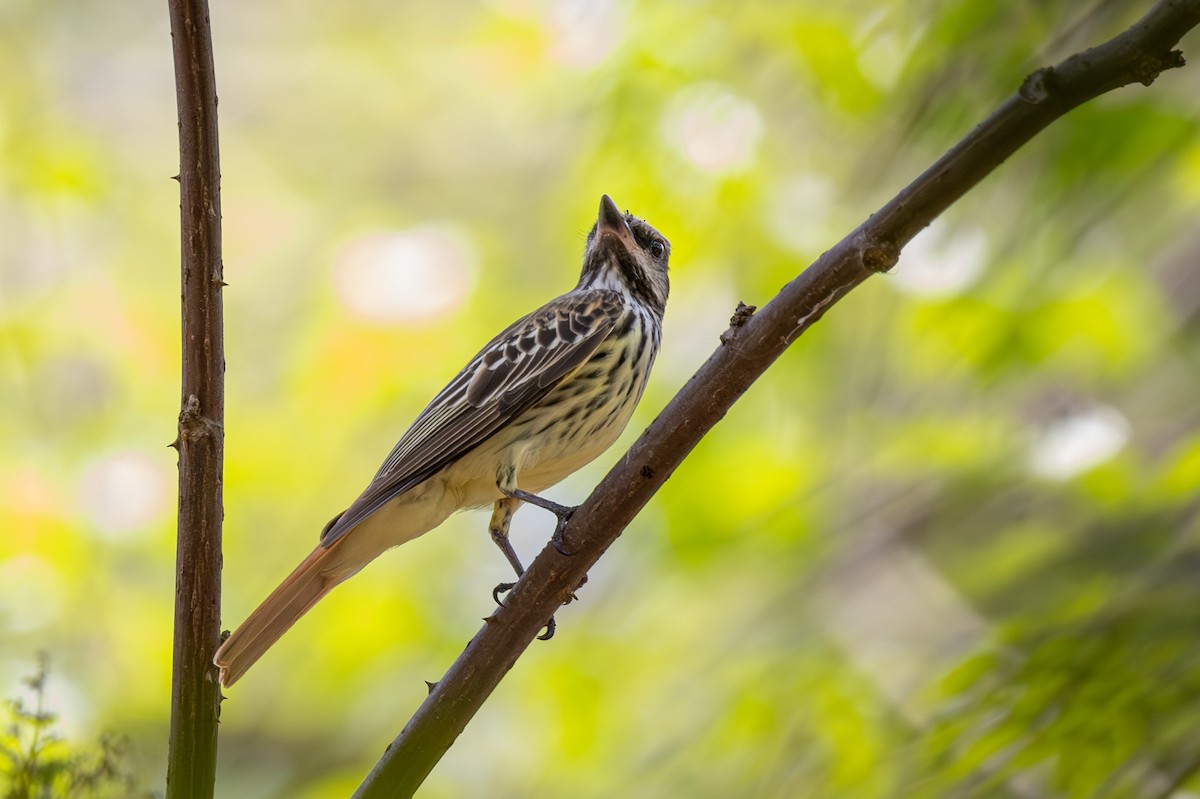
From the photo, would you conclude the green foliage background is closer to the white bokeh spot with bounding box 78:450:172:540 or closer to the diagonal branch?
the white bokeh spot with bounding box 78:450:172:540

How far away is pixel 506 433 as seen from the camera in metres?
4.03

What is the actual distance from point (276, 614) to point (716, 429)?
223 centimetres

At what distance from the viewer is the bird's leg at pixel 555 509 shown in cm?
275

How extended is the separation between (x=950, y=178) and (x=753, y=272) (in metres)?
2.65

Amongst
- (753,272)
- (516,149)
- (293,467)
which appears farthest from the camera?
(516,149)

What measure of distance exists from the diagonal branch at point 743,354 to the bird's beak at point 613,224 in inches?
84.3

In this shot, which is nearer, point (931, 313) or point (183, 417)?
point (183, 417)

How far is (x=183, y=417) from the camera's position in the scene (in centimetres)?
259

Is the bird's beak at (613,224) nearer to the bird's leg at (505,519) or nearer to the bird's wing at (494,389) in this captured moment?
the bird's wing at (494,389)

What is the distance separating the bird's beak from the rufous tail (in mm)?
1724

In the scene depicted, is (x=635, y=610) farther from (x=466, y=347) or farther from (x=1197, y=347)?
(x=1197, y=347)

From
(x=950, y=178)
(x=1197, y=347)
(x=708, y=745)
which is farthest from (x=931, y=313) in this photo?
(x=950, y=178)

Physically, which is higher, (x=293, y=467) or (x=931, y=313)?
(x=293, y=467)

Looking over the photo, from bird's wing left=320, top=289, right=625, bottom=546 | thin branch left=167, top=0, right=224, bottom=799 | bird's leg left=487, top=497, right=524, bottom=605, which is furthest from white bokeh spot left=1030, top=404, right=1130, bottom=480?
thin branch left=167, top=0, right=224, bottom=799
